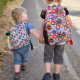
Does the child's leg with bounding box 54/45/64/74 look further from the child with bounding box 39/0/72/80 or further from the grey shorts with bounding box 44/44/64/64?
the child with bounding box 39/0/72/80

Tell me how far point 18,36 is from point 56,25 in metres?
0.68

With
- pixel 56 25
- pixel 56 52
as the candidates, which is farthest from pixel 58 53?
pixel 56 25

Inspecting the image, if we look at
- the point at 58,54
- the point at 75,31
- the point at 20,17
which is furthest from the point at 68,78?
the point at 75,31

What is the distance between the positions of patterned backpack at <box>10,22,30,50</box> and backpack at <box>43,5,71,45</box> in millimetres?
418

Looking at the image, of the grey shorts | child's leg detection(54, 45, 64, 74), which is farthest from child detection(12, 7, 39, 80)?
child's leg detection(54, 45, 64, 74)

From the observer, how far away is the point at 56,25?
6.84 feet

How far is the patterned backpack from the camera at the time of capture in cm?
235

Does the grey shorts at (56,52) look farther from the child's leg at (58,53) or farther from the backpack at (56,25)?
the backpack at (56,25)

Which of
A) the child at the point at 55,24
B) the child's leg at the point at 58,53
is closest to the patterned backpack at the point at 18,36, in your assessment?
the child at the point at 55,24

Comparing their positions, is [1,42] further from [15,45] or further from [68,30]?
[68,30]

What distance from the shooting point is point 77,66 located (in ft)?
10.1

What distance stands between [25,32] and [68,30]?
712mm

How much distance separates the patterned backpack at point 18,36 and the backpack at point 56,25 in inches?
16.4

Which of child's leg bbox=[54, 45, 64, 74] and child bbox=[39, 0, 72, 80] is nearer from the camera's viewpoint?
child bbox=[39, 0, 72, 80]
